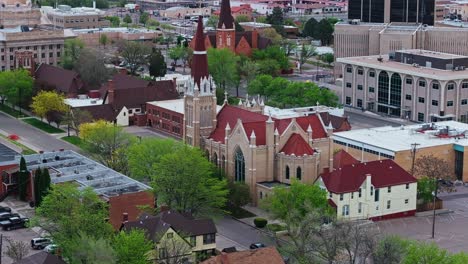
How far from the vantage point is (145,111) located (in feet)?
375

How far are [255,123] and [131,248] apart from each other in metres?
25.7

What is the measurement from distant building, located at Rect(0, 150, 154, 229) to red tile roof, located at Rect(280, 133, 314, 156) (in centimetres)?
1202

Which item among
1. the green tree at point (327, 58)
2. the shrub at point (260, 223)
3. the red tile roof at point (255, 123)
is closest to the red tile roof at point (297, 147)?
the red tile roof at point (255, 123)

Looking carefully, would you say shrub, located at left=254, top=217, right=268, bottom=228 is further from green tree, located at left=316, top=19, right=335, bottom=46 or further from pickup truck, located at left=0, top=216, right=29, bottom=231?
green tree, located at left=316, top=19, right=335, bottom=46

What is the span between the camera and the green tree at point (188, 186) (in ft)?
235

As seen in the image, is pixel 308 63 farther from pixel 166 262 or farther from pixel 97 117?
pixel 166 262

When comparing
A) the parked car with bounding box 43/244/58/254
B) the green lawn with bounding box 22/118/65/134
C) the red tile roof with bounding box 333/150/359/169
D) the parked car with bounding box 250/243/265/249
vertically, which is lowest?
the parked car with bounding box 250/243/265/249

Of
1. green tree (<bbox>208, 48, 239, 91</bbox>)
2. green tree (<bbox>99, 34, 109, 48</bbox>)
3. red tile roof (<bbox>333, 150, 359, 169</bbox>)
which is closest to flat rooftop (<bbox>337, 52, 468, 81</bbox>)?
green tree (<bbox>208, 48, 239, 91</bbox>)

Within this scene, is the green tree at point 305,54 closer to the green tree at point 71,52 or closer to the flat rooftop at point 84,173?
the green tree at point 71,52

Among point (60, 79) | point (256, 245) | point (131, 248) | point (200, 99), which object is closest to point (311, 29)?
point (60, 79)

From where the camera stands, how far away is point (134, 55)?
485ft

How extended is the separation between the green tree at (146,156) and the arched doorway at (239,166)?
4.59 m

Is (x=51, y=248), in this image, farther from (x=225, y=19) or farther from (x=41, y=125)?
(x=225, y=19)

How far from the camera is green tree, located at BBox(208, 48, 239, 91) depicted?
132500mm
